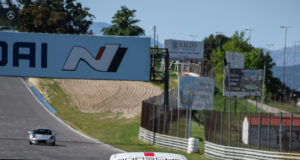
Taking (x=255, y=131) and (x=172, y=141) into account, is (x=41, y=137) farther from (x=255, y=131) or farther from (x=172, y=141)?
(x=255, y=131)

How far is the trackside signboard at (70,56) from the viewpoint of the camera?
21.7 meters

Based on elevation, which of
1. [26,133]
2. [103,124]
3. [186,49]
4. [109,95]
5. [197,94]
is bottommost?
[103,124]

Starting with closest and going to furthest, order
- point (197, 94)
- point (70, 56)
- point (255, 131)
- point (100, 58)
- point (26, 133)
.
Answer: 1. point (100, 58)
2. point (70, 56)
3. point (255, 131)
4. point (197, 94)
5. point (26, 133)

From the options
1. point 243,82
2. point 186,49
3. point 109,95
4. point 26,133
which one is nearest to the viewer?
point 26,133

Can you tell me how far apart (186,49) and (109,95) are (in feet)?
45.6

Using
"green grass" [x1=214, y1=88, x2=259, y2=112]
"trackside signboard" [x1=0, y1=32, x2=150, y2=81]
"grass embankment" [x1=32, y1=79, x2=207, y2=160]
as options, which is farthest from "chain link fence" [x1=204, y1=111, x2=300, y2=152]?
"green grass" [x1=214, y1=88, x2=259, y2=112]

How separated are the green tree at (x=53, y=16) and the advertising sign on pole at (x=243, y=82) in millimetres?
41409

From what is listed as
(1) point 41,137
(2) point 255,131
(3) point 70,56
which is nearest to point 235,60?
(1) point 41,137

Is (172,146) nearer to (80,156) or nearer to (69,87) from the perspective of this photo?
(80,156)

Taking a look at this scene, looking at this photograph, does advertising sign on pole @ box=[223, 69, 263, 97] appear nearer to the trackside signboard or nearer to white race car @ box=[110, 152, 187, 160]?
the trackside signboard

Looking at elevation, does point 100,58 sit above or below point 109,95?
above

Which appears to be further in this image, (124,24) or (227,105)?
(124,24)

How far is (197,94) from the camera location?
3894cm

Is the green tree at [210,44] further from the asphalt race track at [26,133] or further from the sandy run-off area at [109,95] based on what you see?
the asphalt race track at [26,133]
